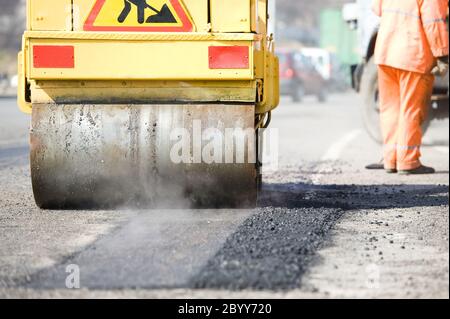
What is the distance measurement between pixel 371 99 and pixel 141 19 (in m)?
6.06

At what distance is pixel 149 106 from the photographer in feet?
23.9

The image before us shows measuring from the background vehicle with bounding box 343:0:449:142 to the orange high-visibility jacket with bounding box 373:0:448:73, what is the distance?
2173 millimetres

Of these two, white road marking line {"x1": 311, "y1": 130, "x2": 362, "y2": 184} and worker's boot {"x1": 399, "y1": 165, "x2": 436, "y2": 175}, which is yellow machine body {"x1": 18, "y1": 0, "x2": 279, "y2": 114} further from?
worker's boot {"x1": 399, "y1": 165, "x2": 436, "y2": 175}

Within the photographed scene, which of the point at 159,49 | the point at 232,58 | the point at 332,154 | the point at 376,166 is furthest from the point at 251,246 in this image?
the point at 332,154

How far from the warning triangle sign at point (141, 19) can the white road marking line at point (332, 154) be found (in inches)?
105

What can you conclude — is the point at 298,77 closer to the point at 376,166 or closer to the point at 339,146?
the point at 339,146

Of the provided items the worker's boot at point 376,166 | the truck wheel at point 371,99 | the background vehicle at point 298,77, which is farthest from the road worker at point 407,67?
the background vehicle at point 298,77

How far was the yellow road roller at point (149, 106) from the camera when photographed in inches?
283

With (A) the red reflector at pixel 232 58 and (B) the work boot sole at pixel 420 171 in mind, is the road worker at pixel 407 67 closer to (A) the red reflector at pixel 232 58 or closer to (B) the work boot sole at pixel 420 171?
(B) the work boot sole at pixel 420 171

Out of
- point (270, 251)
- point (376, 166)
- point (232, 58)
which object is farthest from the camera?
point (376, 166)

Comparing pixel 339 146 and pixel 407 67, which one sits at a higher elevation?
pixel 407 67

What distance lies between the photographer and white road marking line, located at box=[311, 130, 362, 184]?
33.6 ft

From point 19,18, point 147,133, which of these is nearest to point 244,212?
point 147,133

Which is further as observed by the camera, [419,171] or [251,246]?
[419,171]
